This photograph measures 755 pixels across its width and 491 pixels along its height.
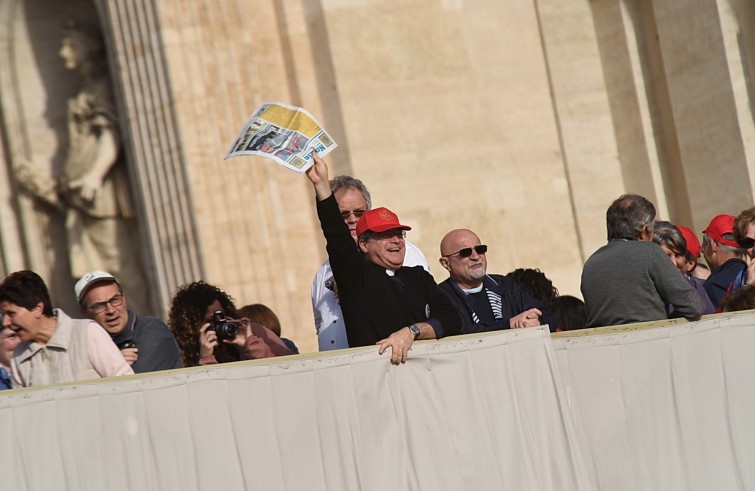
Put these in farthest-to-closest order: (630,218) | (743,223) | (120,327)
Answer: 1. (743,223)
2. (120,327)
3. (630,218)

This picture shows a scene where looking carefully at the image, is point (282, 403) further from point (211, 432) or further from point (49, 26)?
point (49, 26)

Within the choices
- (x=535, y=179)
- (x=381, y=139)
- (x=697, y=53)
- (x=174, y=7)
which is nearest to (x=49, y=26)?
(x=174, y=7)

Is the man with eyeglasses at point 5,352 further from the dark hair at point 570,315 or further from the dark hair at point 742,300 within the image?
the dark hair at point 742,300

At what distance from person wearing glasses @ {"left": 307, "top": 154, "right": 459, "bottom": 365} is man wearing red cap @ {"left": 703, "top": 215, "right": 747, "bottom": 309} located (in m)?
2.06

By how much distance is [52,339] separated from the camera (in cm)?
636

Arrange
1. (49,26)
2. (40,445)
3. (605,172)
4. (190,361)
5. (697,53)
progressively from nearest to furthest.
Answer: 1. (40,445)
2. (190,361)
3. (697,53)
4. (605,172)
5. (49,26)

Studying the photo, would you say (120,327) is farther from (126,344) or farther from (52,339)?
(52,339)

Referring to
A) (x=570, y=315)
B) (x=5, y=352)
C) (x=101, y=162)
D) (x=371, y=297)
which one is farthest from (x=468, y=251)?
(x=101, y=162)

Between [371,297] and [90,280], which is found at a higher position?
[90,280]

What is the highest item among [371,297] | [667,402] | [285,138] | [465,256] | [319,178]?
[285,138]

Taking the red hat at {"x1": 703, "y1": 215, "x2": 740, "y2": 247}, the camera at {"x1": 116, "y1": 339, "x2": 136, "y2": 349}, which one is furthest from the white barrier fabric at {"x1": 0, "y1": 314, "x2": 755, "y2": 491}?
the red hat at {"x1": 703, "y1": 215, "x2": 740, "y2": 247}

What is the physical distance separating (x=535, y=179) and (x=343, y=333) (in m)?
5.50

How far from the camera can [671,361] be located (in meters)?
6.68

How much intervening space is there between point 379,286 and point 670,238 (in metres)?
2.15
